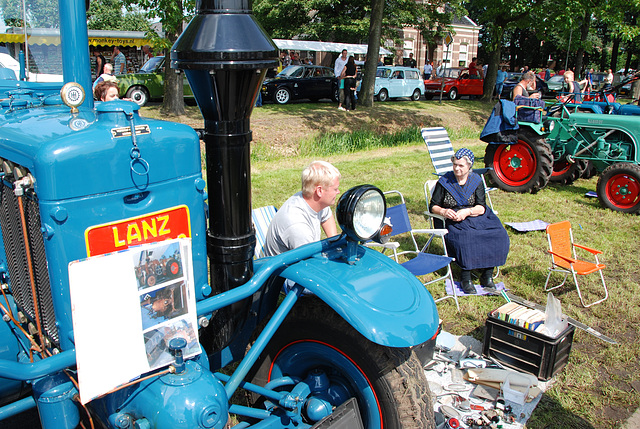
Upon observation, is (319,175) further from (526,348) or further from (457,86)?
(457,86)

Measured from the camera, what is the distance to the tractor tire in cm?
1395

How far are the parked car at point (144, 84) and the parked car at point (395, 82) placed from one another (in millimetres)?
7784

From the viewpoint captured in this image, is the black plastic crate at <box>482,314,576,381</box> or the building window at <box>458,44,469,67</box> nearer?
the black plastic crate at <box>482,314,576,381</box>

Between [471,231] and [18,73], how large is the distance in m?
3.84

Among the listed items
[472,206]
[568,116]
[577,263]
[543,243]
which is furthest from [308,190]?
[568,116]

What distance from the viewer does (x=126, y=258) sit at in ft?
5.58

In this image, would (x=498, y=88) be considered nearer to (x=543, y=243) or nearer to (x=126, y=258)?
(x=543, y=243)

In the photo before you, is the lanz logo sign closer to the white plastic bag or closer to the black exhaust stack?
the black exhaust stack

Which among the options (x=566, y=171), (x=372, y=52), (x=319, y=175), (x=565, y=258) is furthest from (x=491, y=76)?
(x=319, y=175)

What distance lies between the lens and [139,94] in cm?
1402

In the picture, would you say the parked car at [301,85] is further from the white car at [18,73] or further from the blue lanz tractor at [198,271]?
the blue lanz tractor at [198,271]

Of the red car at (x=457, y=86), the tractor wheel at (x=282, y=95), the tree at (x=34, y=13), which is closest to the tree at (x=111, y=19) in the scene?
the red car at (x=457, y=86)

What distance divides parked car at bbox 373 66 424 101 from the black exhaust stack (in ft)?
58.8

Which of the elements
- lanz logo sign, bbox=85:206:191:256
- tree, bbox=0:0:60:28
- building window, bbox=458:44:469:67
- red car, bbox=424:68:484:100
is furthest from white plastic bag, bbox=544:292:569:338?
building window, bbox=458:44:469:67
